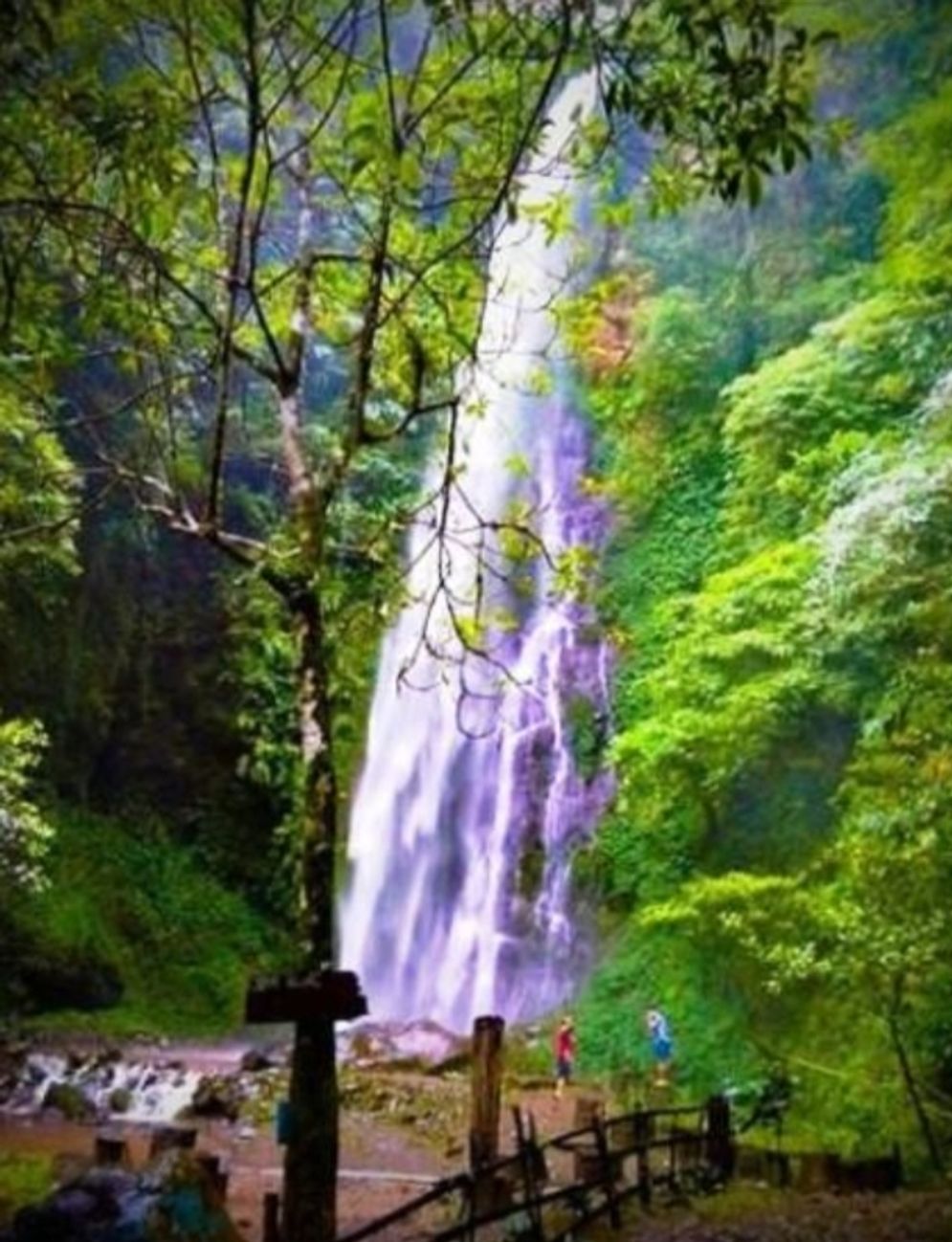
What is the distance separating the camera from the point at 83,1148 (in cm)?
1212

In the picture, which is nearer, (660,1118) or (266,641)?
(660,1118)

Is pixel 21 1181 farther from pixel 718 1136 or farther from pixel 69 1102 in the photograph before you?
pixel 718 1136

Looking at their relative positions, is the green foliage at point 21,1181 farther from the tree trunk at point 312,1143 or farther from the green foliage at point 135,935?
the green foliage at point 135,935

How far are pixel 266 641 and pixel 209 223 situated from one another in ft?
46.2

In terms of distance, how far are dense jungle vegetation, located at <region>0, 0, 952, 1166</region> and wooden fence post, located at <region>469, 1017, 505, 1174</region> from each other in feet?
8.58

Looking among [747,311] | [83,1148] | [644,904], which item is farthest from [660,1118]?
[747,311]

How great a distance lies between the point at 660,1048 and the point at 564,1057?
121 cm

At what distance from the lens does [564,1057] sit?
49.3ft

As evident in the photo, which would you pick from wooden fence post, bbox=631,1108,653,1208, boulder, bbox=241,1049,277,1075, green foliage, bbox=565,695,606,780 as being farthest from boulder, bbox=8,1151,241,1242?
green foliage, bbox=565,695,606,780

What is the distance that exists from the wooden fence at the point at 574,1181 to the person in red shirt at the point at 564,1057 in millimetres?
3337

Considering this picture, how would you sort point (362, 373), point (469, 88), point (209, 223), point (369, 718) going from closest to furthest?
point (362, 373), point (469, 88), point (209, 223), point (369, 718)

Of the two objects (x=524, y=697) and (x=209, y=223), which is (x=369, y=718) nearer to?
(x=524, y=697)

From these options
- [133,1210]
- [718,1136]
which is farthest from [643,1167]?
[133,1210]

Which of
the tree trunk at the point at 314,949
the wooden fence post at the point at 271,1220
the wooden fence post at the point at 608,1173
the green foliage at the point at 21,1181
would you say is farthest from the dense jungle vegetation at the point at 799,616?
the green foliage at the point at 21,1181
